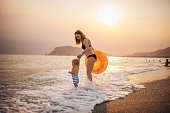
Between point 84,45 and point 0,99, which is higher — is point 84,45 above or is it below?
above

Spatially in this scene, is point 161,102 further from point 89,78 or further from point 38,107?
point 38,107

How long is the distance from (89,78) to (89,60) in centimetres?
82

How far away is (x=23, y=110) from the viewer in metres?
2.44

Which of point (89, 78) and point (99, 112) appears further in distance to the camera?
point (89, 78)

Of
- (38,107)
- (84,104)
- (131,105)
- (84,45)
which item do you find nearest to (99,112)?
(84,104)

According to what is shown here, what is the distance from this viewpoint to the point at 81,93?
3.48 metres

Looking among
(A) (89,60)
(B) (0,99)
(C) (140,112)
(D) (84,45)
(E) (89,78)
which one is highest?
(D) (84,45)

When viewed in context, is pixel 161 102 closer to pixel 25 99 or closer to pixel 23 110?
pixel 23 110

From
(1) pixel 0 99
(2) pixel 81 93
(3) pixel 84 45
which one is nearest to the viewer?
(1) pixel 0 99

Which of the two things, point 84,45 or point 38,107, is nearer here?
point 38,107

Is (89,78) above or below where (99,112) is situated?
above

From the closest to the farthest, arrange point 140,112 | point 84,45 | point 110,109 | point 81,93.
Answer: point 140,112 → point 110,109 → point 81,93 → point 84,45

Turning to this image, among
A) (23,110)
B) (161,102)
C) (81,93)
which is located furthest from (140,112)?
(23,110)

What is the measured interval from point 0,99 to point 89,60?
3.23 meters
